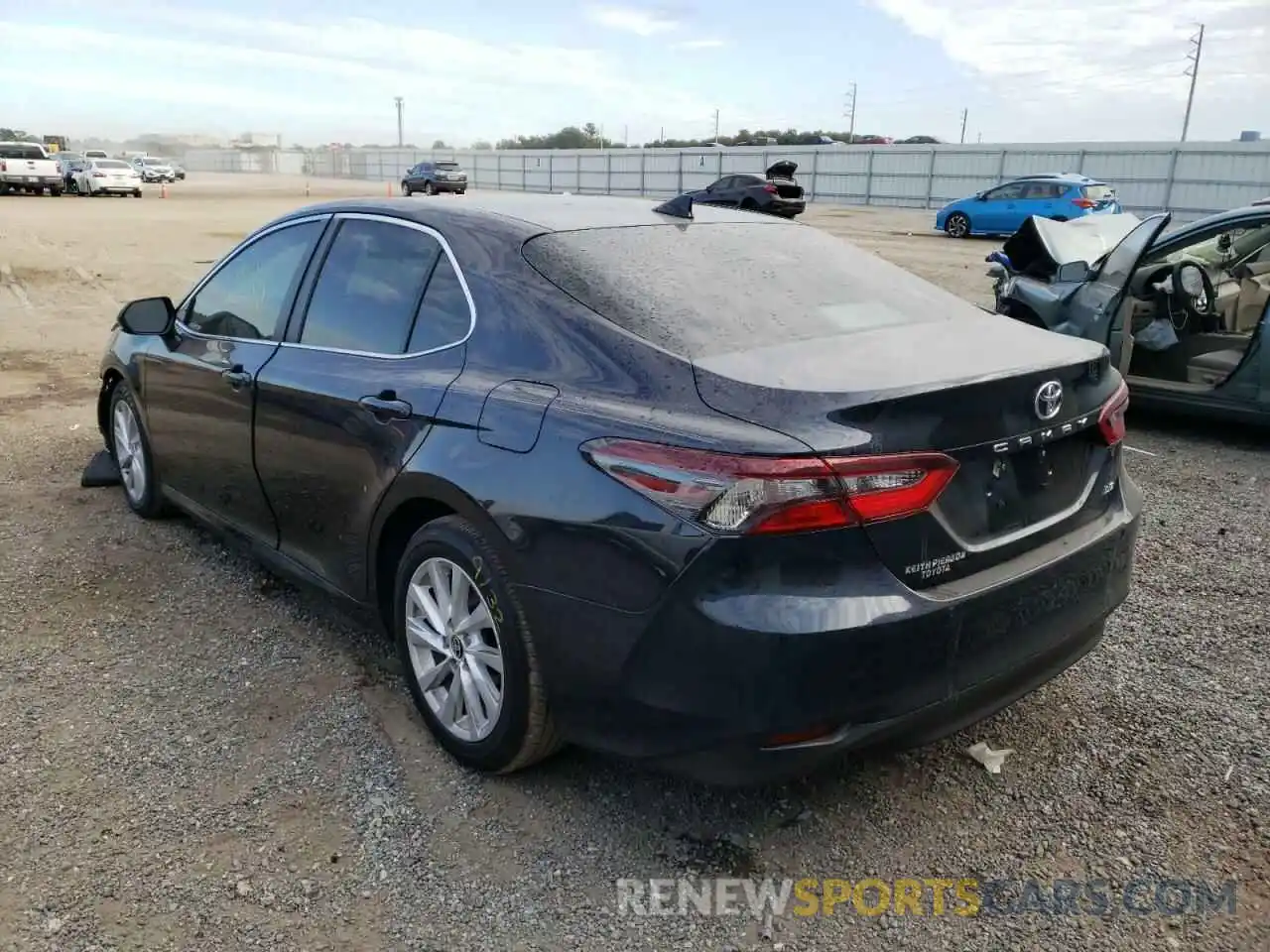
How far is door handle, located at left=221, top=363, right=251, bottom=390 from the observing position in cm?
384

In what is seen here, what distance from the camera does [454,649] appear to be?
298 centimetres

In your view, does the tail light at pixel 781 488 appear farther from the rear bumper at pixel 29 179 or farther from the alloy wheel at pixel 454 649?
the rear bumper at pixel 29 179

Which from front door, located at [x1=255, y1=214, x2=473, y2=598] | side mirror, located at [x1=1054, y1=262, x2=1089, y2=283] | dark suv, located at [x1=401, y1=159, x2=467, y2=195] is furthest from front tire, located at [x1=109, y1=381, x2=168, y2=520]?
dark suv, located at [x1=401, y1=159, x2=467, y2=195]

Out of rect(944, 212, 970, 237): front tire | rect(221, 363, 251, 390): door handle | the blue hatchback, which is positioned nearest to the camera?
rect(221, 363, 251, 390): door handle

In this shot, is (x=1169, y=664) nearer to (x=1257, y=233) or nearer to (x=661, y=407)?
(x=661, y=407)

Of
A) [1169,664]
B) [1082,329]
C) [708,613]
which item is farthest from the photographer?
[1082,329]

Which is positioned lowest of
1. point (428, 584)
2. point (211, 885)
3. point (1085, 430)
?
point (211, 885)

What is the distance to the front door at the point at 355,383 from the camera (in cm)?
308

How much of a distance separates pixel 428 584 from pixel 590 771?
2.42 ft

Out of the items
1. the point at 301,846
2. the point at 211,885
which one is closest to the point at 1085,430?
the point at 301,846

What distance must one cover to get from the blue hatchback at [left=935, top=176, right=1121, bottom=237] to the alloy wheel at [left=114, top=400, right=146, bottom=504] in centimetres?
2282

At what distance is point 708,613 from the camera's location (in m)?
2.29

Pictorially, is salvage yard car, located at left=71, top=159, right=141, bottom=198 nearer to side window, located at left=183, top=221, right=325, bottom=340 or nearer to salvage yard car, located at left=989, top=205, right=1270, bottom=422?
salvage yard car, located at left=989, top=205, right=1270, bottom=422

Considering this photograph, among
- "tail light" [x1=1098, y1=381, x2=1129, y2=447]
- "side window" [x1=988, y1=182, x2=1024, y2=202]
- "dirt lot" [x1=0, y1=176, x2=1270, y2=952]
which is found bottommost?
"dirt lot" [x1=0, y1=176, x2=1270, y2=952]
